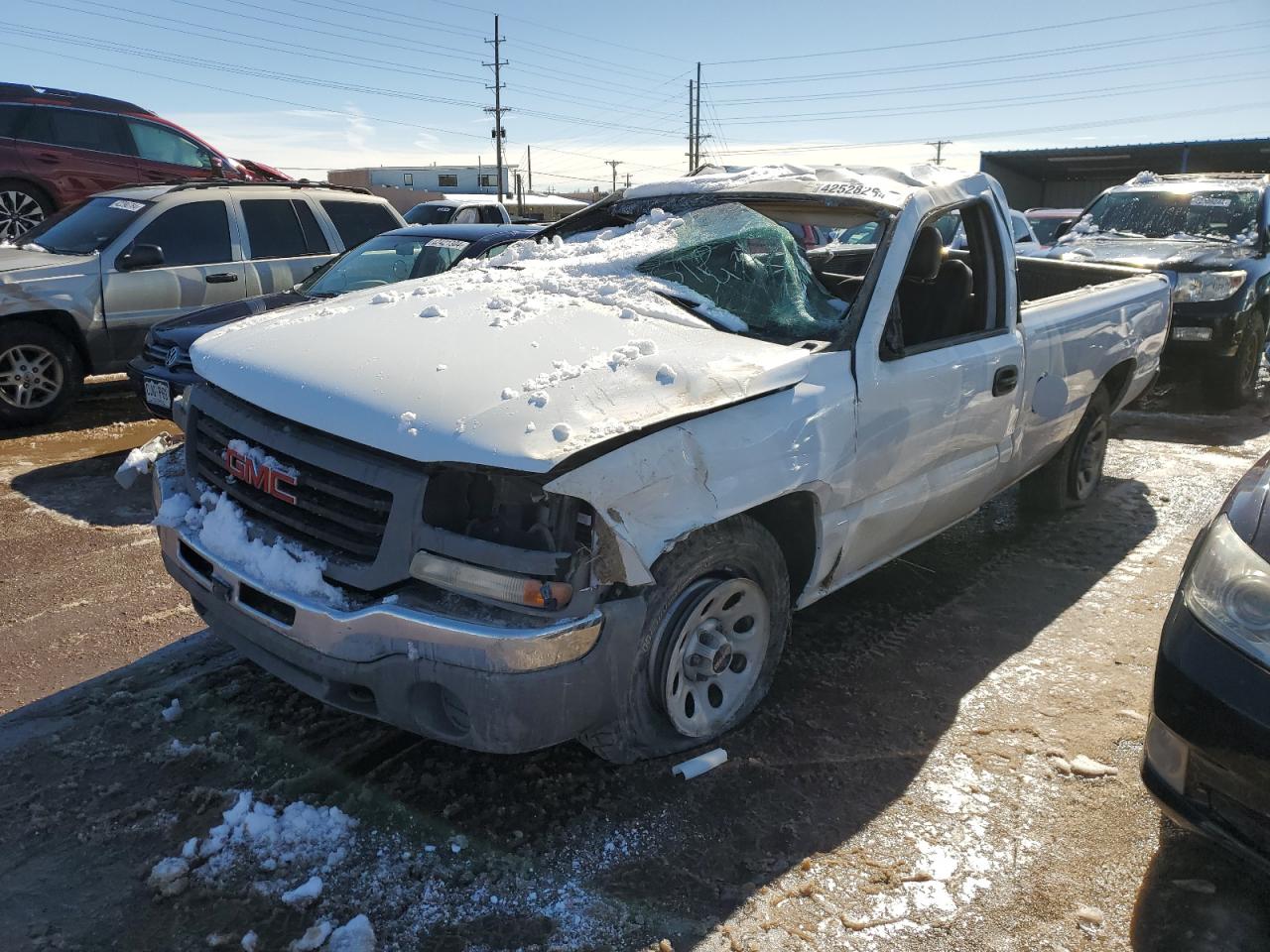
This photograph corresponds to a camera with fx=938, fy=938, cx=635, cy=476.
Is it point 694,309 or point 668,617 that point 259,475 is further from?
point 694,309

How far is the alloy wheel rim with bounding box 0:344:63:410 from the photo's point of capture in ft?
22.0

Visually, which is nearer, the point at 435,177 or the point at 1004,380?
the point at 1004,380

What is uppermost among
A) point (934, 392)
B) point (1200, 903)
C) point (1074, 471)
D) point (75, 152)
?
point (75, 152)

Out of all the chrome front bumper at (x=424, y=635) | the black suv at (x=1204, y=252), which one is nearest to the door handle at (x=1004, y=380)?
the chrome front bumper at (x=424, y=635)

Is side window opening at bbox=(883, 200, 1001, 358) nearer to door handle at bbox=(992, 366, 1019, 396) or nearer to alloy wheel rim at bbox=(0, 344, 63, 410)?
door handle at bbox=(992, 366, 1019, 396)

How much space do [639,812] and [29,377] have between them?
622 cm

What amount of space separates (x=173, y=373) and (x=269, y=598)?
3896 mm

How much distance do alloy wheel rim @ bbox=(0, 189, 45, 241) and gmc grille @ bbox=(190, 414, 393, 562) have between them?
9668mm

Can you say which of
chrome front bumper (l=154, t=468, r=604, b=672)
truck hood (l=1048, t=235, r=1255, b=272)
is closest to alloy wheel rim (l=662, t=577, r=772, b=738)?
chrome front bumper (l=154, t=468, r=604, b=672)

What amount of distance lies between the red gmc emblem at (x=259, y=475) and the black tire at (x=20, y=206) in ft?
31.2

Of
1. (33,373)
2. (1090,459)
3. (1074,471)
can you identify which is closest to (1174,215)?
(1090,459)

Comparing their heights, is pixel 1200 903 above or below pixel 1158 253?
below

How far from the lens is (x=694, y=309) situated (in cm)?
333

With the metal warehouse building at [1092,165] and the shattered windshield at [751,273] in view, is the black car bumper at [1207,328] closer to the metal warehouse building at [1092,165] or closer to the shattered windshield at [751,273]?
the shattered windshield at [751,273]
